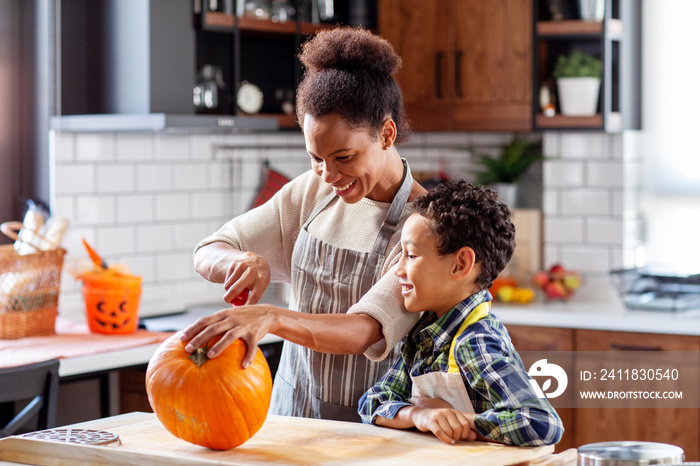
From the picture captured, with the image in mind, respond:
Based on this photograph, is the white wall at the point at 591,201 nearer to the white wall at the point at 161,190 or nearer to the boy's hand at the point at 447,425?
the white wall at the point at 161,190

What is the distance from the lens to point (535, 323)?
383 cm

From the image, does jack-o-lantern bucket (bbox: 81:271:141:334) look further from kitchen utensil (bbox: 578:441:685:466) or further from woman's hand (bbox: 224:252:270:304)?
kitchen utensil (bbox: 578:441:685:466)

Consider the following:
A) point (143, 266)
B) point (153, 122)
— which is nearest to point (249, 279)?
point (153, 122)

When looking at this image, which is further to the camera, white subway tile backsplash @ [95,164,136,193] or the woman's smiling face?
white subway tile backsplash @ [95,164,136,193]

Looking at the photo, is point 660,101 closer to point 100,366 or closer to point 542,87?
point 542,87

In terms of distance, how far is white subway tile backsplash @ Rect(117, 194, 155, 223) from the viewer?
12.9 feet

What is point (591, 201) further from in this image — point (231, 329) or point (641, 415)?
point (231, 329)

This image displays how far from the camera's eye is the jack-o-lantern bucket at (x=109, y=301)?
127 inches

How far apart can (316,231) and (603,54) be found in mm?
2406

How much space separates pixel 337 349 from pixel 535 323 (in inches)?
88.5

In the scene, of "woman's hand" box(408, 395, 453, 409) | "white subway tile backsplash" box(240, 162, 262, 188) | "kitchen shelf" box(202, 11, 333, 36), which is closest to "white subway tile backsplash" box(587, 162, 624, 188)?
"kitchen shelf" box(202, 11, 333, 36)

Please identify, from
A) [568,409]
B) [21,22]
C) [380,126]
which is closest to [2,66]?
[21,22]

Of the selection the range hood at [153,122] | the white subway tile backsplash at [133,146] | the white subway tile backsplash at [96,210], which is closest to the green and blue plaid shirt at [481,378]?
the range hood at [153,122]

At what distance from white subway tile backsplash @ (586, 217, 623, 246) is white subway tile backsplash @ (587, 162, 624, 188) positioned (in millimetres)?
155
